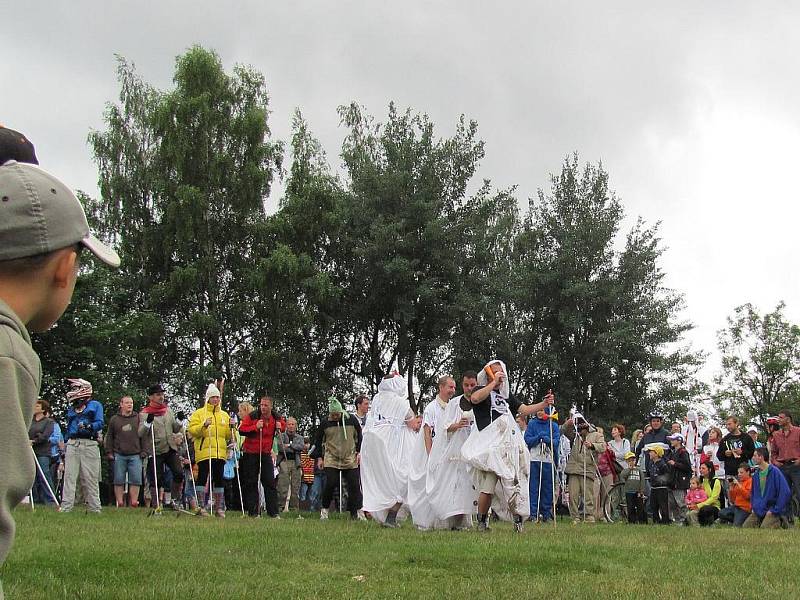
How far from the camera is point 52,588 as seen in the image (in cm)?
744

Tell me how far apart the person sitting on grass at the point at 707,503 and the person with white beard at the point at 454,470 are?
8.72 meters

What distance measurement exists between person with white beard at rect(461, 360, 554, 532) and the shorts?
769 cm

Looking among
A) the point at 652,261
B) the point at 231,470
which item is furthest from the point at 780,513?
the point at 652,261

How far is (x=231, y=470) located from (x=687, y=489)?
387 inches

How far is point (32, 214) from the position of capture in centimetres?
218

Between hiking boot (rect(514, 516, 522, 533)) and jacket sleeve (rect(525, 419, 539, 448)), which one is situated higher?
jacket sleeve (rect(525, 419, 539, 448))

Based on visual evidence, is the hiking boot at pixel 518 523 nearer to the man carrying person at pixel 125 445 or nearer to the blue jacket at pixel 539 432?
the blue jacket at pixel 539 432

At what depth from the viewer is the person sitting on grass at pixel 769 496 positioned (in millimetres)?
17984

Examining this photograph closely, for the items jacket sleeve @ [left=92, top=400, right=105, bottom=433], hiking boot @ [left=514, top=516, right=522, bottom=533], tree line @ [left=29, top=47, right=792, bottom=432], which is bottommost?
hiking boot @ [left=514, top=516, right=522, bottom=533]

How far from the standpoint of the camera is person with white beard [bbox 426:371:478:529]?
48.0 feet

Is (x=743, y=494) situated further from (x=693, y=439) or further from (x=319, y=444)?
(x=319, y=444)

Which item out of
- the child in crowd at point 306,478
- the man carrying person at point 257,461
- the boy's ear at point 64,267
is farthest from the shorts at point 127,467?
the boy's ear at point 64,267

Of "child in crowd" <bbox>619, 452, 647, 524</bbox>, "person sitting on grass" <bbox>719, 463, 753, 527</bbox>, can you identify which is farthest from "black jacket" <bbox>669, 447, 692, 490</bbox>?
"child in crowd" <bbox>619, 452, 647, 524</bbox>

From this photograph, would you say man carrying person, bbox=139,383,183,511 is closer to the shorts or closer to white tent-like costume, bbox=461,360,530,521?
the shorts
